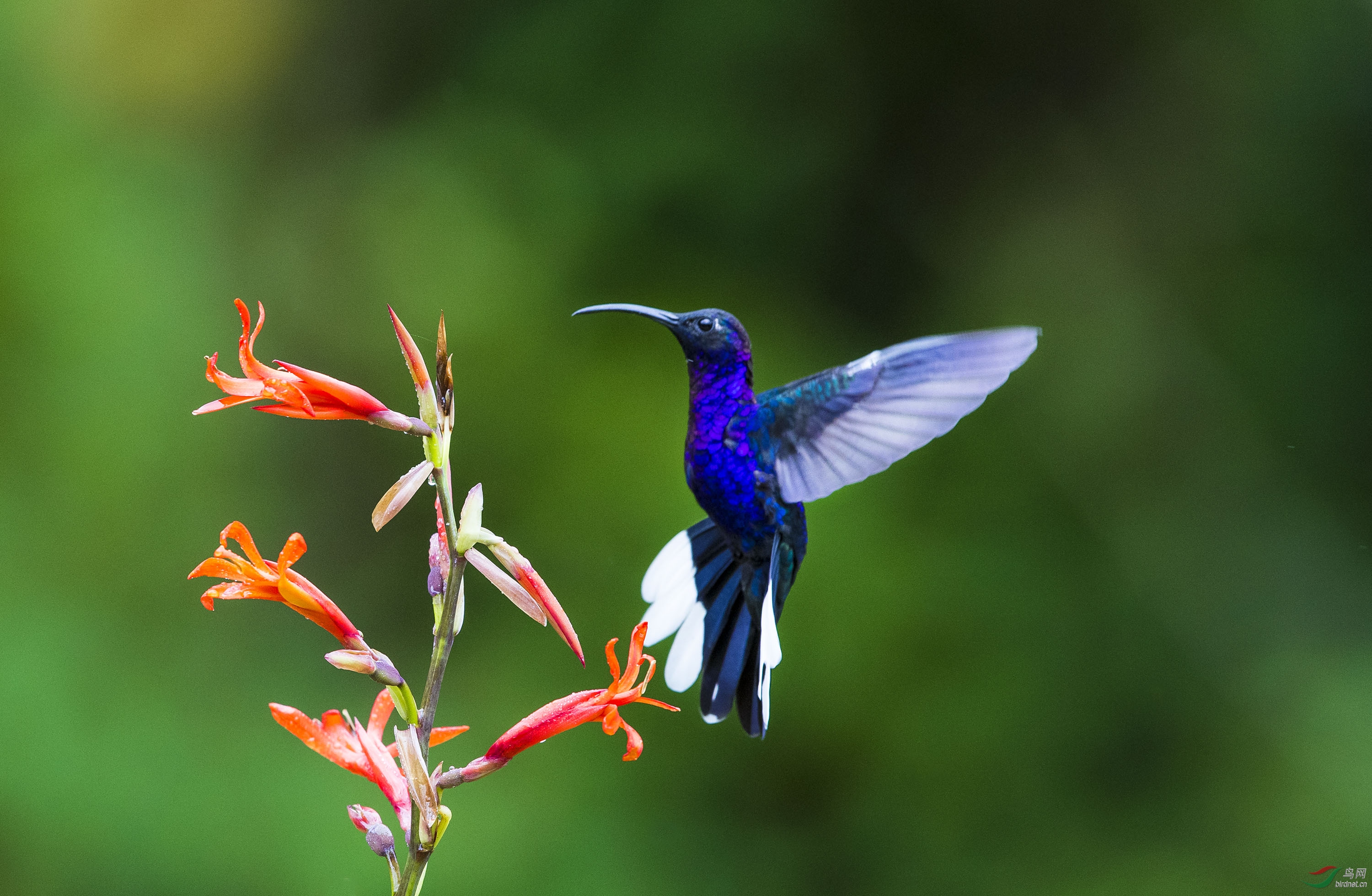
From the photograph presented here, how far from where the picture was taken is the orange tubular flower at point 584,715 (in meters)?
1.01

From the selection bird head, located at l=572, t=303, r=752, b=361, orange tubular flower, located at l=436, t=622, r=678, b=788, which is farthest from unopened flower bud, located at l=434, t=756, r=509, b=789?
bird head, located at l=572, t=303, r=752, b=361

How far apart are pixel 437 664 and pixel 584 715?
0.22 meters

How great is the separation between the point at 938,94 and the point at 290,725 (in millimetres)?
2750

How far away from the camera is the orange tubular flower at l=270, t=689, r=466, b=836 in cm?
95

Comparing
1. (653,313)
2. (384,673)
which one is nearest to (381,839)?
(384,673)

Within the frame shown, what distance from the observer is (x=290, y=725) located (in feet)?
3.21

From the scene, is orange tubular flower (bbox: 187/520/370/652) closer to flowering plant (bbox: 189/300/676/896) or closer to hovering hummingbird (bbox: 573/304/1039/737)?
flowering plant (bbox: 189/300/676/896)

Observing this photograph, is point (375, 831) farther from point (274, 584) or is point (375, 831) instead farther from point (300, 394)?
point (300, 394)

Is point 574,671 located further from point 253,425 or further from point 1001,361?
point 1001,361

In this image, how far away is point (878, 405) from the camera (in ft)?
4.15

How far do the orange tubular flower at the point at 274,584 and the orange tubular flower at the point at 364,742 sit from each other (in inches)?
3.1

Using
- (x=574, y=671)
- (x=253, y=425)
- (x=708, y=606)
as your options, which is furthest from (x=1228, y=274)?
(x=253, y=425)

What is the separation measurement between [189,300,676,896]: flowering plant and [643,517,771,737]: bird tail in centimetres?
28

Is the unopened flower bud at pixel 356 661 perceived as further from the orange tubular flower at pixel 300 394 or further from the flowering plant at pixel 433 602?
the orange tubular flower at pixel 300 394
